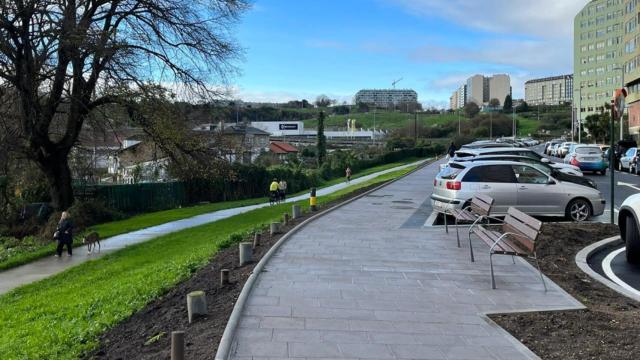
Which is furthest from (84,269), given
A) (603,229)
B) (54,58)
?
(603,229)

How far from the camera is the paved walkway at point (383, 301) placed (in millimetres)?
5523

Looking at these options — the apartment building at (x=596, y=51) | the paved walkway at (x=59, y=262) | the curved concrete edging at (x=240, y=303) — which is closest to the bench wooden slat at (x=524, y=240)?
the curved concrete edging at (x=240, y=303)

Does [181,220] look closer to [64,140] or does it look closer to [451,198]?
[64,140]

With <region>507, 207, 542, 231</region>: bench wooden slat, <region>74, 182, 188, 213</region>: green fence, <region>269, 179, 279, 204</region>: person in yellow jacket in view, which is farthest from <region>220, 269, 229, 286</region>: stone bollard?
<region>74, 182, 188, 213</region>: green fence

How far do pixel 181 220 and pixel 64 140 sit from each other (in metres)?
6.90

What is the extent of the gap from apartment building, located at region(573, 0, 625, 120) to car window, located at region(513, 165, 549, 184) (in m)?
114

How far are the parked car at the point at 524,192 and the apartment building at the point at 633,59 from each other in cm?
6046

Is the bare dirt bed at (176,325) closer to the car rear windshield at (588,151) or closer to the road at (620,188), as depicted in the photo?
the road at (620,188)

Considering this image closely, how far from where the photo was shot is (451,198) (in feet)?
47.1

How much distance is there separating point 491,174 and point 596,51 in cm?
12883

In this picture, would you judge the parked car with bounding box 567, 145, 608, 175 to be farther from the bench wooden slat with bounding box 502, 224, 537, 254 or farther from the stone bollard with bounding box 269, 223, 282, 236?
the bench wooden slat with bounding box 502, 224, 537, 254

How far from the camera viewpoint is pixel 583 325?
20.2ft

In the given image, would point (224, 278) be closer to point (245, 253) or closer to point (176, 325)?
point (245, 253)

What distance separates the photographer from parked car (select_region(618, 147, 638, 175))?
109ft
